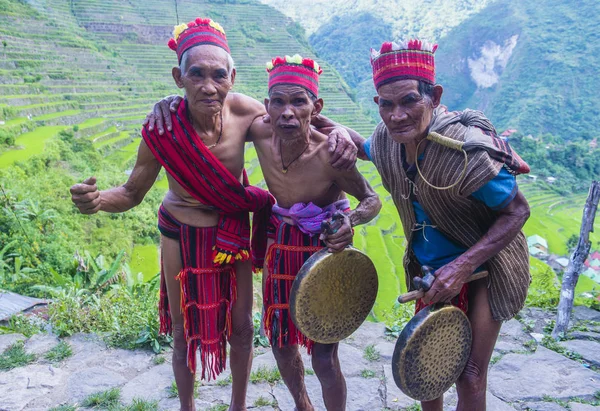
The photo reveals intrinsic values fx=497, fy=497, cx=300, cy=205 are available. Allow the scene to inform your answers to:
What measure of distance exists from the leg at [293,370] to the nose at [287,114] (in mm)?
1245

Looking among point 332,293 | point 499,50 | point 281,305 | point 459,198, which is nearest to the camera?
point 459,198

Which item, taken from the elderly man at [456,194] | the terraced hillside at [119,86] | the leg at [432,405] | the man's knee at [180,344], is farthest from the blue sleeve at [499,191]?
the terraced hillside at [119,86]

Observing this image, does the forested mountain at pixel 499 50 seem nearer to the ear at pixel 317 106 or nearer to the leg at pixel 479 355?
the ear at pixel 317 106

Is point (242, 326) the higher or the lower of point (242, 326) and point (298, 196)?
the lower

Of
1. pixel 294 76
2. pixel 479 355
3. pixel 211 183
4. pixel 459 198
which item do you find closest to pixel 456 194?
pixel 459 198

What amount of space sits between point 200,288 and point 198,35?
135 centimetres

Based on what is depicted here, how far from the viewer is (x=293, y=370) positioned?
2805mm

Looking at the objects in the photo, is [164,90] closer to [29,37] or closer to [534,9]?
[29,37]

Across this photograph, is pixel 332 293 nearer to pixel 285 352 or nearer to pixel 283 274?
pixel 283 274

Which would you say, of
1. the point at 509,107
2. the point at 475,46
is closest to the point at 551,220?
the point at 509,107

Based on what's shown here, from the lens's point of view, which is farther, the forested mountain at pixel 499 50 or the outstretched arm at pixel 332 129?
the forested mountain at pixel 499 50

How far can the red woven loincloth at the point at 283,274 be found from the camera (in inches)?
103

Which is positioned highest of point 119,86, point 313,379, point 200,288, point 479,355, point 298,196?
point 119,86

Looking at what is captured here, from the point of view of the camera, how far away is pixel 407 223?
2453 mm
